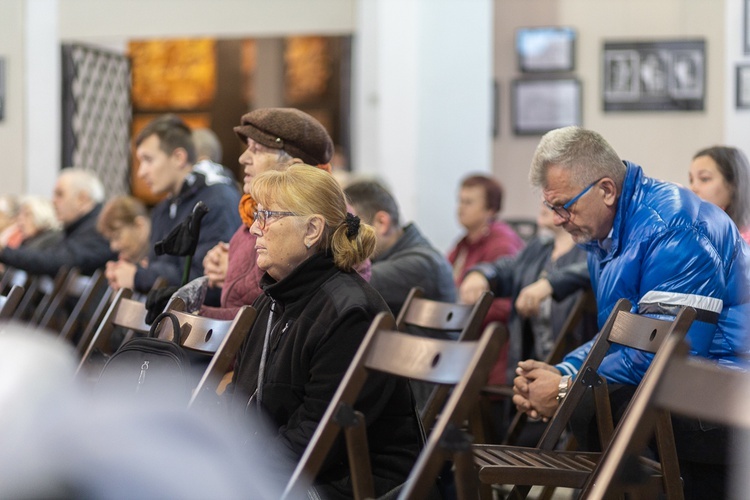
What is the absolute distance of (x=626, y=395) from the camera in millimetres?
3307

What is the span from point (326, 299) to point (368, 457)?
1.75 ft

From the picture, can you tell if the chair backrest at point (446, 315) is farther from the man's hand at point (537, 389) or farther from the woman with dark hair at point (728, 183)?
the woman with dark hair at point (728, 183)

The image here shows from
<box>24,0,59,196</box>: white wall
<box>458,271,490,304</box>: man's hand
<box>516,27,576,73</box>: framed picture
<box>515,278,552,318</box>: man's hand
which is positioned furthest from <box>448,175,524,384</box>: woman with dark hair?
<box>24,0,59,196</box>: white wall

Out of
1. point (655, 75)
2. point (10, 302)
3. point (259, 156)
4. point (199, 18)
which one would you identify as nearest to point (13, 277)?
point (10, 302)

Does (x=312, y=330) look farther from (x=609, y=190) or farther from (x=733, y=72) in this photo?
(x=733, y=72)

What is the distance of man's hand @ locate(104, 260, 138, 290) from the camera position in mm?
4961

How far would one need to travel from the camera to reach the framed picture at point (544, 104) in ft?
26.3

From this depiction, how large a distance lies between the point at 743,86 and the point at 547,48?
1.47 m

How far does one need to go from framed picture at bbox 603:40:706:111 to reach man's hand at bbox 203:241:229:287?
4.58m

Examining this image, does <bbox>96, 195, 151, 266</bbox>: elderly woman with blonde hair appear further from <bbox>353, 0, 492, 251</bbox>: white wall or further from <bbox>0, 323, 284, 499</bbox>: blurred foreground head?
<bbox>0, 323, 284, 499</bbox>: blurred foreground head

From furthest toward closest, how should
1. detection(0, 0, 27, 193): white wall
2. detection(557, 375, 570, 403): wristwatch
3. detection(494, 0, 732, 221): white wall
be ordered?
detection(0, 0, 27, 193): white wall < detection(494, 0, 732, 221): white wall < detection(557, 375, 570, 403): wristwatch

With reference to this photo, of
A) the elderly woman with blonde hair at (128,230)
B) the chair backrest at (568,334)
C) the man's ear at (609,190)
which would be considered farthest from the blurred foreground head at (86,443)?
the elderly woman with blonde hair at (128,230)

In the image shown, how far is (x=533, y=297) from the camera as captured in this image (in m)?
4.64

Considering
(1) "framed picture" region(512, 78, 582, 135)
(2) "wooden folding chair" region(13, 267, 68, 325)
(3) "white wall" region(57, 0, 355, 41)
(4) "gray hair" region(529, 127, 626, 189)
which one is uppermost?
(3) "white wall" region(57, 0, 355, 41)
